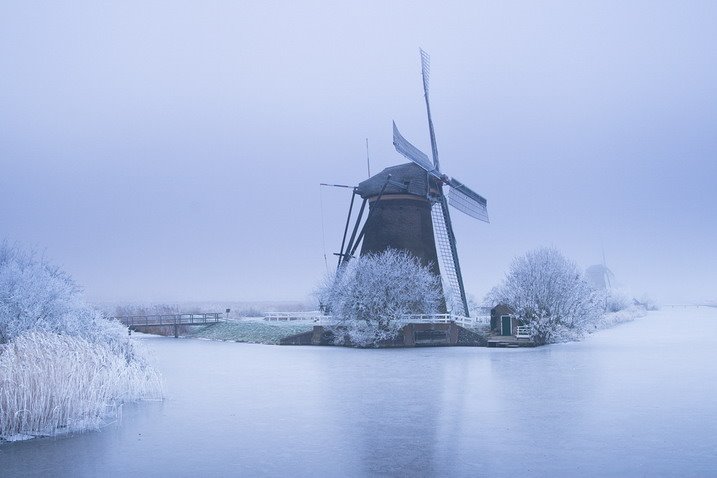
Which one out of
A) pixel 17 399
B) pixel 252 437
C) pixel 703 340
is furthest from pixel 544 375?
pixel 703 340

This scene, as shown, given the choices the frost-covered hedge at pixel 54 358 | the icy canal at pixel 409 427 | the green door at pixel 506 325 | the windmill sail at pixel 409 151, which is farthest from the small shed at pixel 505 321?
the frost-covered hedge at pixel 54 358

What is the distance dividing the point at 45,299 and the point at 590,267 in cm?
13112

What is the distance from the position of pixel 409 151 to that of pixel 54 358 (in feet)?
83.1

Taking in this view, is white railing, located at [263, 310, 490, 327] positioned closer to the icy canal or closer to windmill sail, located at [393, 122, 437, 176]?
windmill sail, located at [393, 122, 437, 176]

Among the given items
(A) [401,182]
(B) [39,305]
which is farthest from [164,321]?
(B) [39,305]

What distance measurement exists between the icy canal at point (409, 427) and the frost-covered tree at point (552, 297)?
1088 centimetres

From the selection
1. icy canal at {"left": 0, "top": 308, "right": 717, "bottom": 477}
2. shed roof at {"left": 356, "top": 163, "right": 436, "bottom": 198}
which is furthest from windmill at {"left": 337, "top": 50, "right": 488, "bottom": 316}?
icy canal at {"left": 0, "top": 308, "right": 717, "bottom": 477}

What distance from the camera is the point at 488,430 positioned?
10.5 meters

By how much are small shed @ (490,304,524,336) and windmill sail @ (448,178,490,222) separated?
6800mm

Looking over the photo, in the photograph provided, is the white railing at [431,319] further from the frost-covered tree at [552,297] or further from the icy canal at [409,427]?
the icy canal at [409,427]

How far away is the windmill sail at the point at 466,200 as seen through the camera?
119 feet

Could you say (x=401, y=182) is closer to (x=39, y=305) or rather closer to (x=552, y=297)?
(x=552, y=297)

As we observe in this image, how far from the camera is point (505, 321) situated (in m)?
32.3

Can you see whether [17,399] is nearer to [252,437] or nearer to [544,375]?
[252,437]
